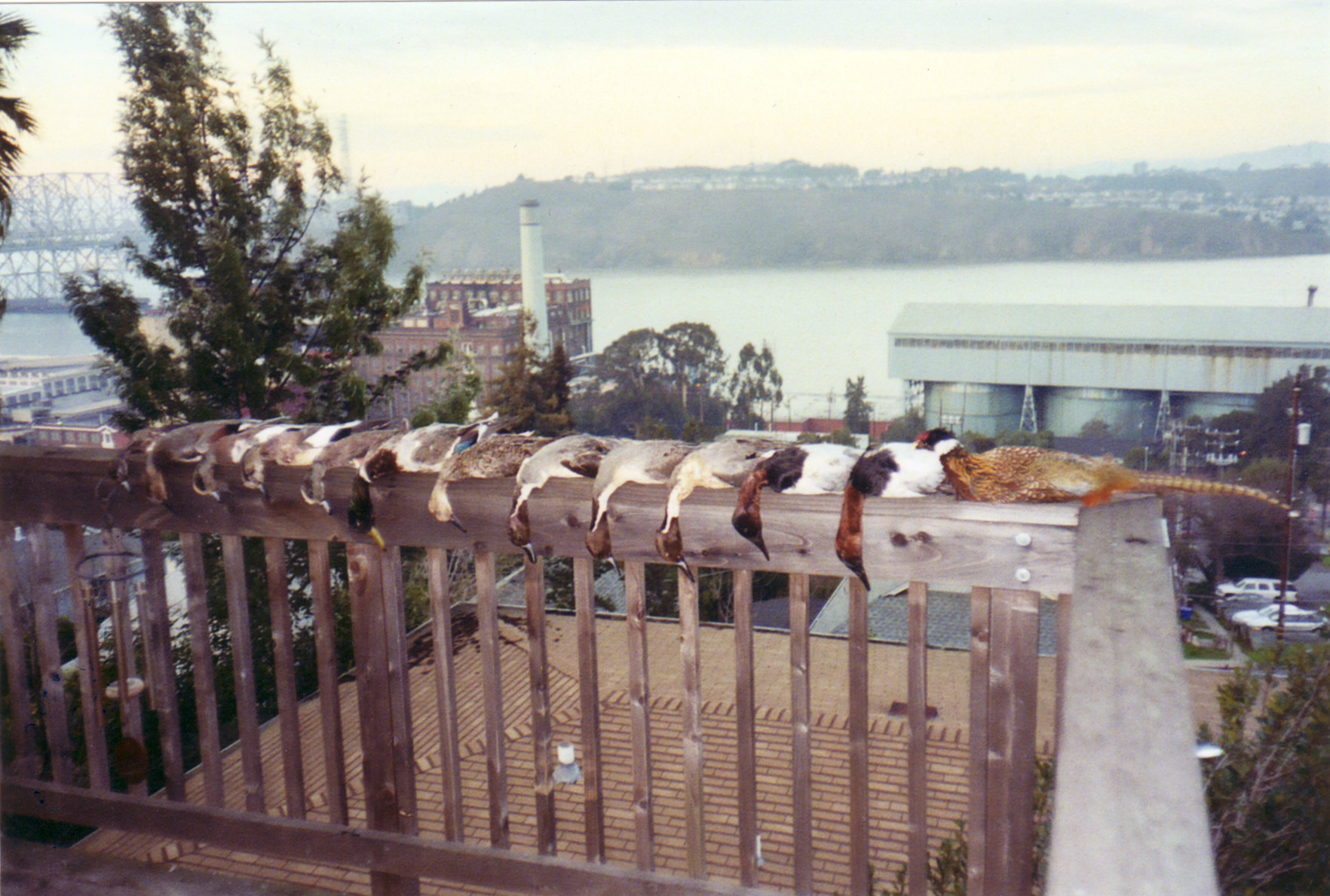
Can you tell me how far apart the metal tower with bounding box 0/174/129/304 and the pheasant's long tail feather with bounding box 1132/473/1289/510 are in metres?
13.3

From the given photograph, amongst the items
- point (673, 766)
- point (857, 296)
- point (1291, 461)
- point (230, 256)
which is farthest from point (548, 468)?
point (857, 296)

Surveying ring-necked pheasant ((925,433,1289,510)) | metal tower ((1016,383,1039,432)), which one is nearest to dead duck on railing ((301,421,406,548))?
ring-necked pheasant ((925,433,1289,510))

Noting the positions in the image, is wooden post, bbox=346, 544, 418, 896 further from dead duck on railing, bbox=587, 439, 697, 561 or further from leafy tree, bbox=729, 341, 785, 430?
leafy tree, bbox=729, 341, 785, 430

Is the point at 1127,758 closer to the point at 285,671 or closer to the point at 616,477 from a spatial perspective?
the point at 616,477

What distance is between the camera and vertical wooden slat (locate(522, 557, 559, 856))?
4.75 ft

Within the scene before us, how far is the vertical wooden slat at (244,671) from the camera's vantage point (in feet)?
5.26

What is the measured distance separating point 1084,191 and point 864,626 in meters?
29.5

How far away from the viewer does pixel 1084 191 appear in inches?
1079

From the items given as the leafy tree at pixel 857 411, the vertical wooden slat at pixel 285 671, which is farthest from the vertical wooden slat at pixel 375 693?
the leafy tree at pixel 857 411

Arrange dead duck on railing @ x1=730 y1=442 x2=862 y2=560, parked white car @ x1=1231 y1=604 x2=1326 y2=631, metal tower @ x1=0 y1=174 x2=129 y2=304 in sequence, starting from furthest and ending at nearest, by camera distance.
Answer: parked white car @ x1=1231 y1=604 x2=1326 y2=631
metal tower @ x1=0 y1=174 x2=129 y2=304
dead duck on railing @ x1=730 y1=442 x2=862 y2=560

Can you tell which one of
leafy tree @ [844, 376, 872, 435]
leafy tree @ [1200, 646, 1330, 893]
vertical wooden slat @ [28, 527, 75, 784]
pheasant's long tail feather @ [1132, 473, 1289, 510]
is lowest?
leafy tree @ [844, 376, 872, 435]

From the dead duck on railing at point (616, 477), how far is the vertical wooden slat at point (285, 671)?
1.79 ft

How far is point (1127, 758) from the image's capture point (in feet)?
1.84

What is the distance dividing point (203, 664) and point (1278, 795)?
2304mm
